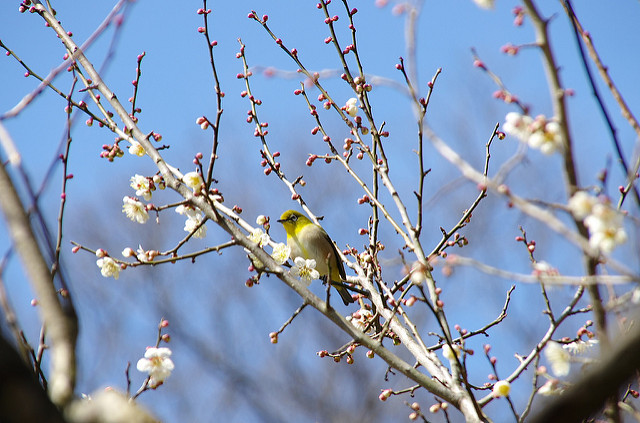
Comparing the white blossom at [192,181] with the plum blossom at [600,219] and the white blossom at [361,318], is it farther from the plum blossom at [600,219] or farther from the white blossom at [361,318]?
the plum blossom at [600,219]

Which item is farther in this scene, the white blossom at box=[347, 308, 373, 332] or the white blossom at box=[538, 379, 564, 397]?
the white blossom at box=[347, 308, 373, 332]

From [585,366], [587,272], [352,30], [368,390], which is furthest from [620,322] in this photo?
[368,390]

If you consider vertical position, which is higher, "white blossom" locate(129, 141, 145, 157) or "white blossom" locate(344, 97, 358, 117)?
"white blossom" locate(344, 97, 358, 117)

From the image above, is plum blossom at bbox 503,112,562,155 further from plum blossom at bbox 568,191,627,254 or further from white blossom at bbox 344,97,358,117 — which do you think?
white blossom at bbox 344,97,358,117

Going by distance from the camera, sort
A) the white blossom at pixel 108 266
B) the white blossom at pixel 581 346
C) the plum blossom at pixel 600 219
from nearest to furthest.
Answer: the plum blossom at pixel 600 219, the white blossom at pixel 581 346, the white blossom at pixel 108 266

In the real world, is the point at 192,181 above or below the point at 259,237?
above

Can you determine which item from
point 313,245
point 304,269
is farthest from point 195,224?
point 313,245

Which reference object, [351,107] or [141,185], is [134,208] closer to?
[141,185]

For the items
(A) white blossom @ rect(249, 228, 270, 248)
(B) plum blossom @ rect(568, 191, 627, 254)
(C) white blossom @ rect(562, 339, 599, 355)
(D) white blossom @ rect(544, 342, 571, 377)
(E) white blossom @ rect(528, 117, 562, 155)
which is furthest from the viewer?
(A) white blossom @ rect(249, 228, 270, 248)

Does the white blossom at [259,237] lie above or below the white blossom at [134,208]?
below

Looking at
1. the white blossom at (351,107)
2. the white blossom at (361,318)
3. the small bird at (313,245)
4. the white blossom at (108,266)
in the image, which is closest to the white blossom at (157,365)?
the white blossom at (108,266)

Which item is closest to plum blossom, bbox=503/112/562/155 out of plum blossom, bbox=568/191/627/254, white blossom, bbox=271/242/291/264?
plum blossom, bbox=568/191/627/254

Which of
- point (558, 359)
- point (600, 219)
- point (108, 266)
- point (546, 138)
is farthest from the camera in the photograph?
point (108, 266)

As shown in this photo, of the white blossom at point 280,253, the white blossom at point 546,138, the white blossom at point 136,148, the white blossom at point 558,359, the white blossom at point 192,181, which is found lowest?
the white blossom at point 558,359
